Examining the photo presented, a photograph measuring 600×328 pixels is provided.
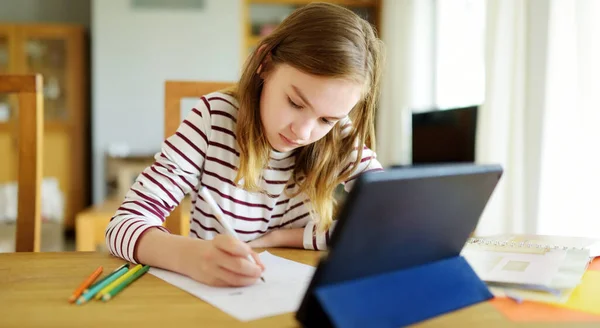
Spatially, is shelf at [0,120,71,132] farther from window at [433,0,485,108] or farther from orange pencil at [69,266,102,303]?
orange pencil at [69,266,102,303]

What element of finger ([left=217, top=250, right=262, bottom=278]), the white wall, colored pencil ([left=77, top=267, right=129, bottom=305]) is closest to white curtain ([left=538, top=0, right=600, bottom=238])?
finger ([left=217, top=250, right=262, bottom=278])

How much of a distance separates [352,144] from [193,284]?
1.56 feet

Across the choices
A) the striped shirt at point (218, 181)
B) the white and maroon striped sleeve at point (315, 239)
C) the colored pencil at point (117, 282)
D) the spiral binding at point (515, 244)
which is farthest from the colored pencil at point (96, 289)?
the spiral binding at point (515, 244)

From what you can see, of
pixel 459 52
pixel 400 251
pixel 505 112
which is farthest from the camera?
pixel 459 52

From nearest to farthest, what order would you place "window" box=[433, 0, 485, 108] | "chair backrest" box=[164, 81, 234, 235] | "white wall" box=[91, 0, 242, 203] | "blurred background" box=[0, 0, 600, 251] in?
"chair backrest" box=[164, 81, 234, 235]
"blurred background" box=[0, 0, 600, 251]
"window" box=[433, 0, 485, 108]
"white wall" box=[91, 0, 242, 203]

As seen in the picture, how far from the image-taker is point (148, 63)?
4059 millimetres

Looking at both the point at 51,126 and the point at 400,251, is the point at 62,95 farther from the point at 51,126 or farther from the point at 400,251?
the point at 400,251

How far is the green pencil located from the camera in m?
0.57

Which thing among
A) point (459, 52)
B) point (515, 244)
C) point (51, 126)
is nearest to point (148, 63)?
point (51, 126)

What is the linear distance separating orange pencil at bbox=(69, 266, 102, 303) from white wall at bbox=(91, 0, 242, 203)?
3486mm

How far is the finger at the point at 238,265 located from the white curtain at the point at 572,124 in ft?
4.64

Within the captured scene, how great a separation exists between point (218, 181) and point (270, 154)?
0.11 metres

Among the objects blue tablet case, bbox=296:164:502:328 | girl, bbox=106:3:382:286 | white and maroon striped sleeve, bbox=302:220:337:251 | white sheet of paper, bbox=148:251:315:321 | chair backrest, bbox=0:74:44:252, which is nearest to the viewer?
blue tablet case, bbox=296:164:502:328

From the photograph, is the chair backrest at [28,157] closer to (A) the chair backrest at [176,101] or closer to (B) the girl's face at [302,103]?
(A) the chair backrest at [176,101]
